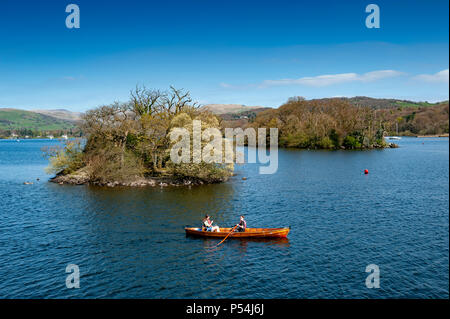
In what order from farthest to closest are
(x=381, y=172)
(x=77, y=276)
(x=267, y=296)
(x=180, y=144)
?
(x=381, y=172)
(x=180, y=144)
(x=77, y=276)
(x=267, y=296)

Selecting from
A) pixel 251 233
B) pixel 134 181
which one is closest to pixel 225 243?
pixel 251 233

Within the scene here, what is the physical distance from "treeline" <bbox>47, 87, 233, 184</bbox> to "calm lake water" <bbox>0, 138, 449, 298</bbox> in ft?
13.8

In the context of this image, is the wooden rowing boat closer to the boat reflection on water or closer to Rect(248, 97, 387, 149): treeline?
the boat reflection on water

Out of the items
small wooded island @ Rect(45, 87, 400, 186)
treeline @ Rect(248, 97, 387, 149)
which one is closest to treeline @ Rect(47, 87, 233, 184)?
small wooded island @ Rect(45, 87, 400, 186)

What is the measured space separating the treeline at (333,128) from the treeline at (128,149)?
3104 inches

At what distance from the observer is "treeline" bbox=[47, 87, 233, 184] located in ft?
186

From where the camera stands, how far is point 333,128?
128625 mm

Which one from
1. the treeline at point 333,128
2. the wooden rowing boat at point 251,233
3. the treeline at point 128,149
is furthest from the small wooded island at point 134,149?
the treeline at point 333,128

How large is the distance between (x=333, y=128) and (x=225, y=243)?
10844cm

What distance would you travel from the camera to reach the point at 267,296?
831 inches

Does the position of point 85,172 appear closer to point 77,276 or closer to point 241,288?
Answer: point 77,276

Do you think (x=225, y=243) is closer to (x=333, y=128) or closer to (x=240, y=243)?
(x=240, y=243)

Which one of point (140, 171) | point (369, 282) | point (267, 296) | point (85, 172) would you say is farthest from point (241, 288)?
point (85, 172)

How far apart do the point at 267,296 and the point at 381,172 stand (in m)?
57.1
